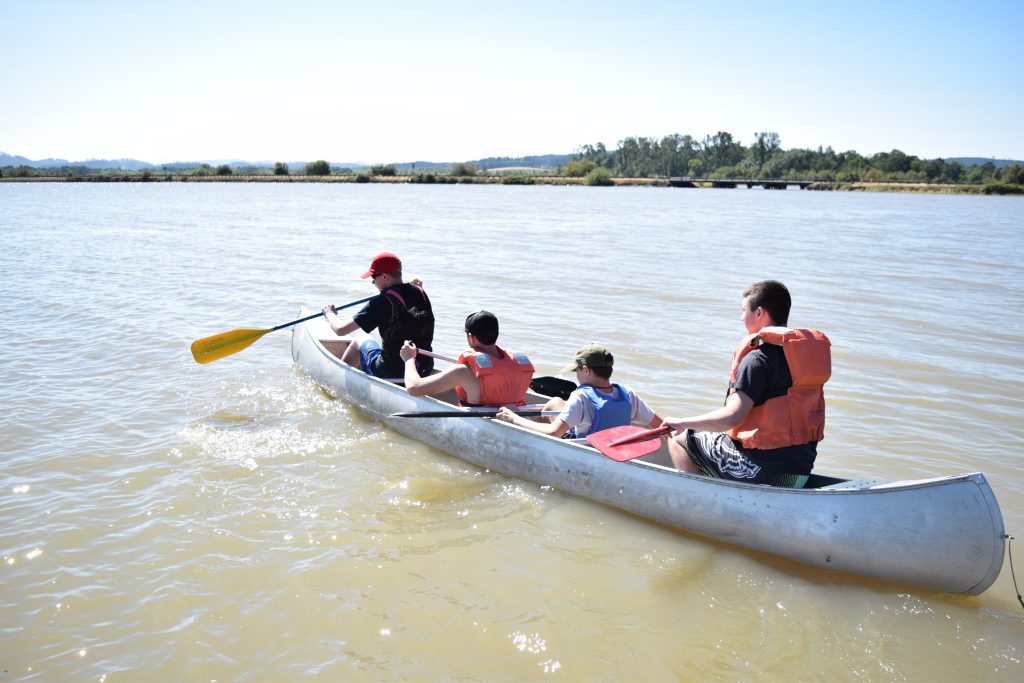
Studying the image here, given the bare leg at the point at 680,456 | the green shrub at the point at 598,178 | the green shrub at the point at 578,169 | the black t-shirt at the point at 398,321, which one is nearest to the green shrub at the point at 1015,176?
the green shrub at the point at 598,178

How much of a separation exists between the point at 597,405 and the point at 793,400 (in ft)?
4.63

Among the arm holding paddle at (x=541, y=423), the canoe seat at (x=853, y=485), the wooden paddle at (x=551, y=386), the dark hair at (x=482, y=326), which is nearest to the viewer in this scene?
the canoe seat at (x=853, y=485)

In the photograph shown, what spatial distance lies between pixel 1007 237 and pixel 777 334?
27104mm

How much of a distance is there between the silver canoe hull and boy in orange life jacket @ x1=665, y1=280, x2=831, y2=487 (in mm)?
168

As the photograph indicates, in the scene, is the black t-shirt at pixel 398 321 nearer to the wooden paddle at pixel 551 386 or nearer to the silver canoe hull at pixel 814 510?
the wooden paddle at pixel 551 386

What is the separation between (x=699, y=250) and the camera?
2116 centimetres

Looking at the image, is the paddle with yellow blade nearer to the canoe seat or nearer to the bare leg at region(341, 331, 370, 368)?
the bare leg at region(341, 331, 370, 368)

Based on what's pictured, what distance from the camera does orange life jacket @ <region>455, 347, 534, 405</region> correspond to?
5.75 meters

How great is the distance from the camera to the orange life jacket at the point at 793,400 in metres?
4.05

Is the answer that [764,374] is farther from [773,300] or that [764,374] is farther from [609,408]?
[609,408]

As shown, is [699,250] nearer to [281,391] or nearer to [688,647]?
[281,391]

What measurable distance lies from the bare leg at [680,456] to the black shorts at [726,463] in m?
0.03

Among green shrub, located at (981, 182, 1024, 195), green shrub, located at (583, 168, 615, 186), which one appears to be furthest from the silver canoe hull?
green shrub, located at (583, 168, 615, 186)

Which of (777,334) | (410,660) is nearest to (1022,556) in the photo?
(777,334)
